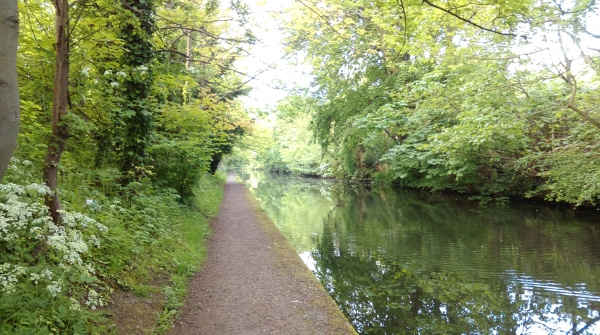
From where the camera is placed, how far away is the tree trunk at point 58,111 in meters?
4.18

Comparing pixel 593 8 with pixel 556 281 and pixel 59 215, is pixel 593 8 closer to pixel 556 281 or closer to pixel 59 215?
pixel 556 281

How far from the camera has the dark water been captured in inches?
225

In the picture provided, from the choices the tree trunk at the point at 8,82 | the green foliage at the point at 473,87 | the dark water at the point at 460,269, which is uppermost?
the green foliage at the point at 473,87

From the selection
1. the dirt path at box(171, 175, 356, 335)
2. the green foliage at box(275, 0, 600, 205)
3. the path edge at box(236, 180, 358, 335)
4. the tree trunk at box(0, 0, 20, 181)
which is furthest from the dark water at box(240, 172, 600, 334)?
the tree trunk at box(0, 0, 20, 181)

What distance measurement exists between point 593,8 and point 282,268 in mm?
8759

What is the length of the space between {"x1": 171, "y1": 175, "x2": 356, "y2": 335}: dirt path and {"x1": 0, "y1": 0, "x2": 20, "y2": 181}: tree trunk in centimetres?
335

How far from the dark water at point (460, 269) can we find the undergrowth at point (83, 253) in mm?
2935

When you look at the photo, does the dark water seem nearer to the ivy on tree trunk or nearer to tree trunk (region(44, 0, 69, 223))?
tree trunk (region(44, 0, 69, 223))

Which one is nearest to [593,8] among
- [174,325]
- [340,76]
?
[174,325]

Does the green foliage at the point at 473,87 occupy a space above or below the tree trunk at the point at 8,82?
above

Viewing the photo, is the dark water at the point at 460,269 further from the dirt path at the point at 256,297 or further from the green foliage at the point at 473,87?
the green foliage at the point at 473,87

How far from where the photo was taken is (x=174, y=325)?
15.7ft

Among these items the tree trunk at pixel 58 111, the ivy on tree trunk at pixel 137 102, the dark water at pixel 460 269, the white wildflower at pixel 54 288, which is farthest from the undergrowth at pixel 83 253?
the dark water at pixel 460 269

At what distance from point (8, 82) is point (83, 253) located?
2879 mm
